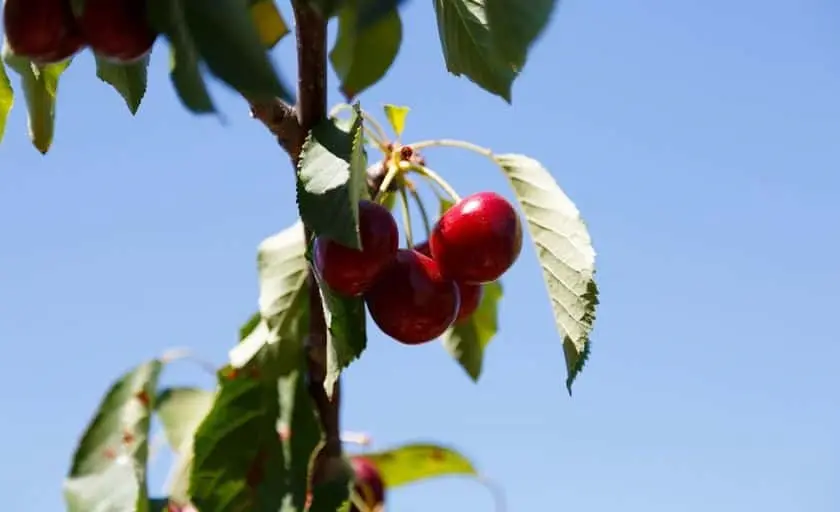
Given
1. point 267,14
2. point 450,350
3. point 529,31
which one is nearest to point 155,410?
point 450,350

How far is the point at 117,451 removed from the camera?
1500 millimetres

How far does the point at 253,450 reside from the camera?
1.39 meters

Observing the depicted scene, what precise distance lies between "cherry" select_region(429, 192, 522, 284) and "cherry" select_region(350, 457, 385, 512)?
0.27m

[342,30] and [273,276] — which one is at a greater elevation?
[342,30]

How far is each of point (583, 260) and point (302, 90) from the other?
0.37 m

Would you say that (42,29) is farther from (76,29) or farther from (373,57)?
(373,57)

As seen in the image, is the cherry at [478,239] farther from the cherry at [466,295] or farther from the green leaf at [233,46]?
the green leaf at [233,46]

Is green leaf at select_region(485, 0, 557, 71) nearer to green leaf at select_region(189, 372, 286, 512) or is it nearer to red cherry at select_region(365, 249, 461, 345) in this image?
red cherry at select_region(365, 249, 461, 345)

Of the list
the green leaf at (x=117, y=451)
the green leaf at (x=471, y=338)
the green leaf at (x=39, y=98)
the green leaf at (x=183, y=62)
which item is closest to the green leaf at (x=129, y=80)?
the green leaf at (x=39, y=98)

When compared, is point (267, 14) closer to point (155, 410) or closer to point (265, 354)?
point (265, 354)

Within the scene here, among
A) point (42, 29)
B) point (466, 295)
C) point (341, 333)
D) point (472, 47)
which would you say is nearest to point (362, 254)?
point (341, 333)

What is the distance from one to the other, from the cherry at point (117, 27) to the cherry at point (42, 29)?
32mm

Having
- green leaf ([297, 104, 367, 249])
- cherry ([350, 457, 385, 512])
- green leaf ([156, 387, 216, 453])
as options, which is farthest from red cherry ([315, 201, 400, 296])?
green leaf ([156, 387, 216, 453])

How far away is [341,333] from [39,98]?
15.4 inches
